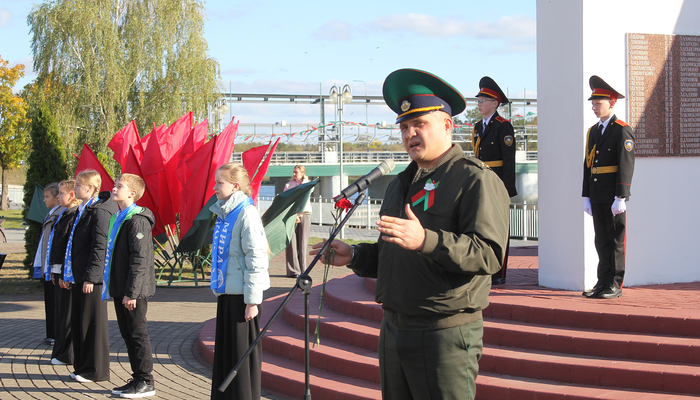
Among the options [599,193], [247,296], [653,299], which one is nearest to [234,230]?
[247,296]

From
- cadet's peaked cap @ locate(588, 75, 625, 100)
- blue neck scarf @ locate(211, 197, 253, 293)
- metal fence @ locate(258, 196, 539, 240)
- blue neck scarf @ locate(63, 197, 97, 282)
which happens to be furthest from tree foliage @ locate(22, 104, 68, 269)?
cadet's peaked cap @ locate(588, 75, 625, 100)

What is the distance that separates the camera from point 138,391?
5.14 meters

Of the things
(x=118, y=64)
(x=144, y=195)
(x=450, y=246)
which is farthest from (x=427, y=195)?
(x=118, y=64)

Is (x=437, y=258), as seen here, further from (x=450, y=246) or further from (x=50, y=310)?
(x=50, y=310)

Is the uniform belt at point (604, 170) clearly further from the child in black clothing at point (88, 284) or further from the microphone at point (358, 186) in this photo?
the child in black clothing at point (88, 284)

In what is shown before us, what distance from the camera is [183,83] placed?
24.1m

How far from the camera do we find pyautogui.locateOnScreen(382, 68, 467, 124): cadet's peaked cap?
2678 mm

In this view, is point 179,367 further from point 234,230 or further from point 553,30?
point 553,30

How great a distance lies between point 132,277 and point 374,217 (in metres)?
17.7

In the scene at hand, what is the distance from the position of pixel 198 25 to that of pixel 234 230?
2200cm

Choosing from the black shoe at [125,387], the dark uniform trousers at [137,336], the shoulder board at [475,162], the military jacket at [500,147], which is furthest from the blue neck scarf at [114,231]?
the military jacket at [500,147]

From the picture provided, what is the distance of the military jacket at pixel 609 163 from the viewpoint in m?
5.52

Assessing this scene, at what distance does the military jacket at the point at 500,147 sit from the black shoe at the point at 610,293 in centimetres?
136

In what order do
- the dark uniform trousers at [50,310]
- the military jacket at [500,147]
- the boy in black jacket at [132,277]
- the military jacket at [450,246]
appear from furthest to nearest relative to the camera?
the dark uniform trousers at [50,310] < the military jacket at [500,147] < the boy in black jacket at [132,277] < the military jacket at [450,246]
